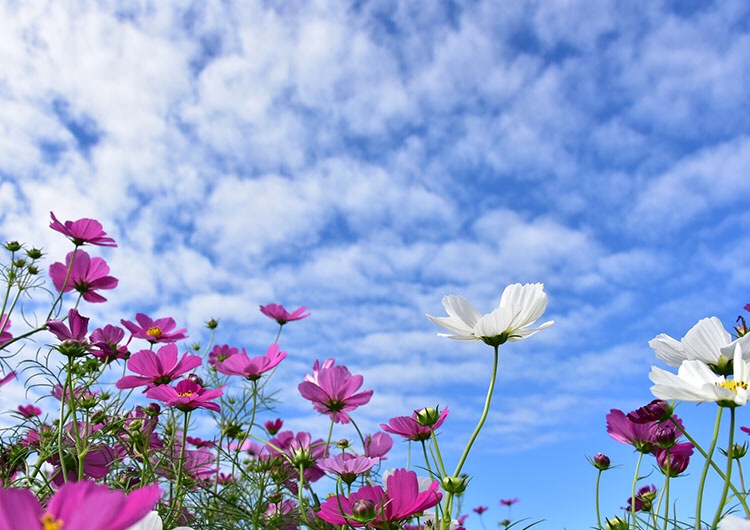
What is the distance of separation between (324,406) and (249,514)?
28 cm

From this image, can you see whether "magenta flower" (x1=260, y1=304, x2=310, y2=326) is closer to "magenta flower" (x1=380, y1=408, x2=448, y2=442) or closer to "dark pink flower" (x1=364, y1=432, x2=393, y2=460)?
"dark pink flower" (x1=364, y1=432, x2=393, y2=460)

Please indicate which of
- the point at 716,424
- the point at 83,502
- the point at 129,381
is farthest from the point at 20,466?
the point at 716,424

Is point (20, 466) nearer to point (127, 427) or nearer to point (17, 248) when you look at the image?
point (127, 427)

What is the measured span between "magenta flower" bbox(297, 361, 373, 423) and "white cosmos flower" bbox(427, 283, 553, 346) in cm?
38

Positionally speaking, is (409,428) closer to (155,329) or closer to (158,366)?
(158,366)

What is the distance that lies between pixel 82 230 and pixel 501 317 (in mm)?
1094

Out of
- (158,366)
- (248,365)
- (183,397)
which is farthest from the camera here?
(248,365)

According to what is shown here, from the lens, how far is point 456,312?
82 centimetres

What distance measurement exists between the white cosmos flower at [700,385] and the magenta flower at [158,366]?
2.34 ft

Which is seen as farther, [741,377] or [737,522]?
[741,377]

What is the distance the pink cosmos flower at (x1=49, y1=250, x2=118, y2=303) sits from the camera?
152cm

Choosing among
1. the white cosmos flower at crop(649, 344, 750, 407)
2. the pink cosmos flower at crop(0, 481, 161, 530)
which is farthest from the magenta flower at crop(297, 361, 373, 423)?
the pink cosmos flower at crop(0, 481, 161, 530)

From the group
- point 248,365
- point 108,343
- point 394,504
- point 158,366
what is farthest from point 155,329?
point 394,504

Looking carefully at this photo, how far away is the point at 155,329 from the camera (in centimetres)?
147
